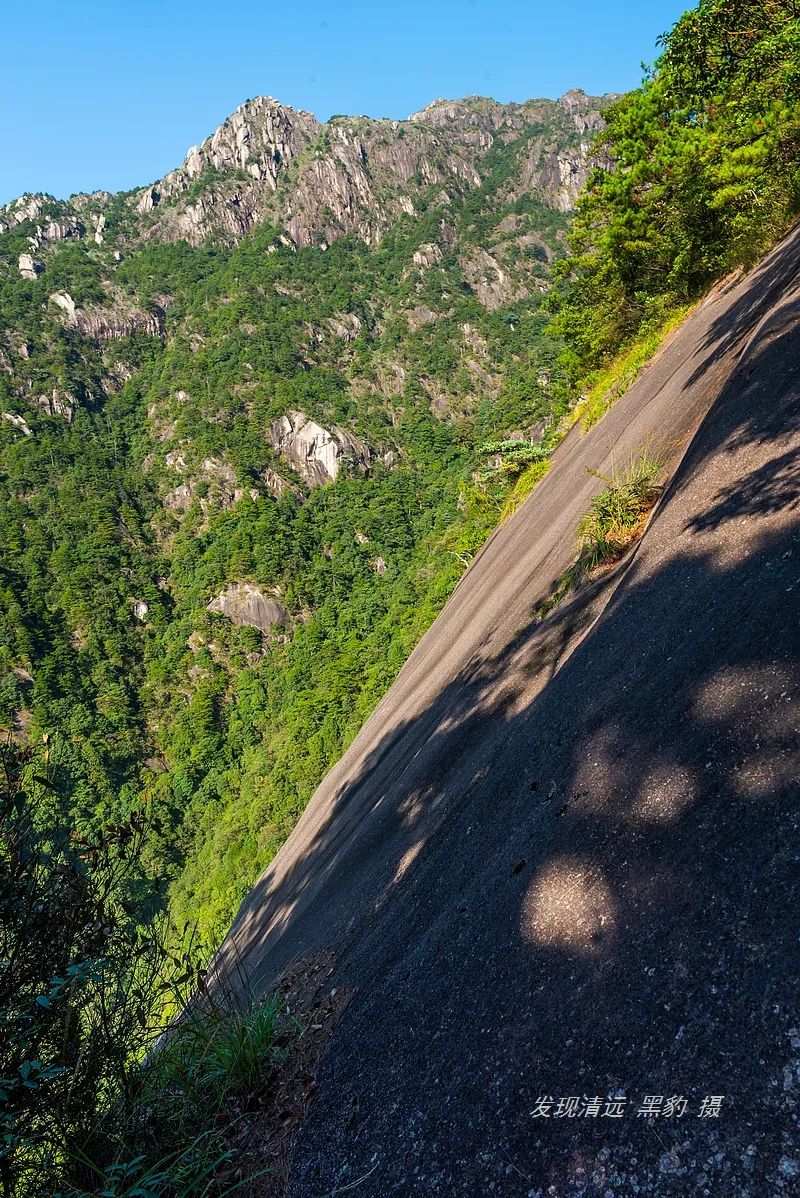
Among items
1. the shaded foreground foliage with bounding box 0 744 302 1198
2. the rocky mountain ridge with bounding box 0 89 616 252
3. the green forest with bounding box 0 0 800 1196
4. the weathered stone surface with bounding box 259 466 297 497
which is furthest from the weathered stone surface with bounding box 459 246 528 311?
the shaded foreground foliage with bounding box 0 744 302 1198

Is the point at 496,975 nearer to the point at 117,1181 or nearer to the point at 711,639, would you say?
the point at 117,1181

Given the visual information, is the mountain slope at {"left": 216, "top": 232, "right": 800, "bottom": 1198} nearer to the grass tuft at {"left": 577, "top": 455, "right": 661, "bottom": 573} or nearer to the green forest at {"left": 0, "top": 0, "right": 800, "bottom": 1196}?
the grass tuft at {"left": 577, "top": 455, "right": 661, "bottom": 573}

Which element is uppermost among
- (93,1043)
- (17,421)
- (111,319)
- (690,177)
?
(111,319)

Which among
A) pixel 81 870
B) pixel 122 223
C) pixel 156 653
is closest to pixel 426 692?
pixel 81 870

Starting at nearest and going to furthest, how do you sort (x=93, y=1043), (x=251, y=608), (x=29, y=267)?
(x=93, y=1043) → (x=251, y=608) → (x=29, y=267)

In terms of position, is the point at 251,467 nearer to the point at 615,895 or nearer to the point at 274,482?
the point at 274,482

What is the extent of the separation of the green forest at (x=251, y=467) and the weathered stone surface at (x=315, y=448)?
127 cm

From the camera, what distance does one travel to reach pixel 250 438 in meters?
117

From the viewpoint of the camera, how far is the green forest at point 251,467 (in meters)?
2.81

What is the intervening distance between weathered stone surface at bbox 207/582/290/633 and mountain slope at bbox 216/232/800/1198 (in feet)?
304

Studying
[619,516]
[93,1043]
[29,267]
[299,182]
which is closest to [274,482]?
[29,267]

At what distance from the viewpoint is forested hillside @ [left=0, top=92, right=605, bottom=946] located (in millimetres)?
74875

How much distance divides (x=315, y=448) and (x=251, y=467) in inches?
500

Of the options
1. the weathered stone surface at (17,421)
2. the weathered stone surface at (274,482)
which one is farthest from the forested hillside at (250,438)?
the weathered stone surface at (274,482)
